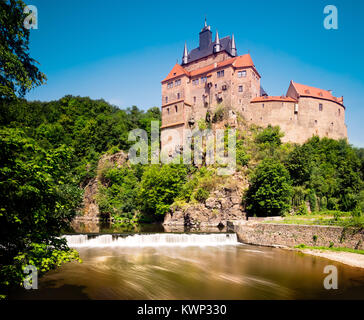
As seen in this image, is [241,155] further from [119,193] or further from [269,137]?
[119,193]

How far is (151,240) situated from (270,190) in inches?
542

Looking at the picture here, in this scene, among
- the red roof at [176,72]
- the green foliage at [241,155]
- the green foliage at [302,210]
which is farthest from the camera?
the red roof at [176,72]

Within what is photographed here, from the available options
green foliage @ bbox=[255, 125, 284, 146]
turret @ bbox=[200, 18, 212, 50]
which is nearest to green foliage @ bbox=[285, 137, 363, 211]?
green foliage @ bbox=[255, 125, 284, 146]

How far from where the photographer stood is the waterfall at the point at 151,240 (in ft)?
71.1

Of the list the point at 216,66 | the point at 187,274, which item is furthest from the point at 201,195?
the point at 216,66

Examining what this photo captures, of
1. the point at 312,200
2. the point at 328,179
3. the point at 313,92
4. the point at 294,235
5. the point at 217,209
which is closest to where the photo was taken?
the point at 294,235

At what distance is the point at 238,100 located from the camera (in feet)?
155

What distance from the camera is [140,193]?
38969 mm

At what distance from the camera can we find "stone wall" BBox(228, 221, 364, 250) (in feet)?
60.3

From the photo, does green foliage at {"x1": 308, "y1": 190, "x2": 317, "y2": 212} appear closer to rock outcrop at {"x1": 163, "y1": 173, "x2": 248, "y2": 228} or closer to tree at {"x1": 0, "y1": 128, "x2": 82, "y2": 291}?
rock outcrop at {"x1": 163, "y1": 173, "x2": 248, "y2": 228}

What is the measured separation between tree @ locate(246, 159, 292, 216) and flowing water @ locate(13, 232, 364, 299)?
7.39 meters

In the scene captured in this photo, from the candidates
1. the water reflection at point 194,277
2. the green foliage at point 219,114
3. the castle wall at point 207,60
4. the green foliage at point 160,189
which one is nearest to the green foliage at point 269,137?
the green foliage at point 219,114

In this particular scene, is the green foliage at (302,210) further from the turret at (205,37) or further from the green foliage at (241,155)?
the turret at (205,37)

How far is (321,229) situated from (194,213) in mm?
16882
